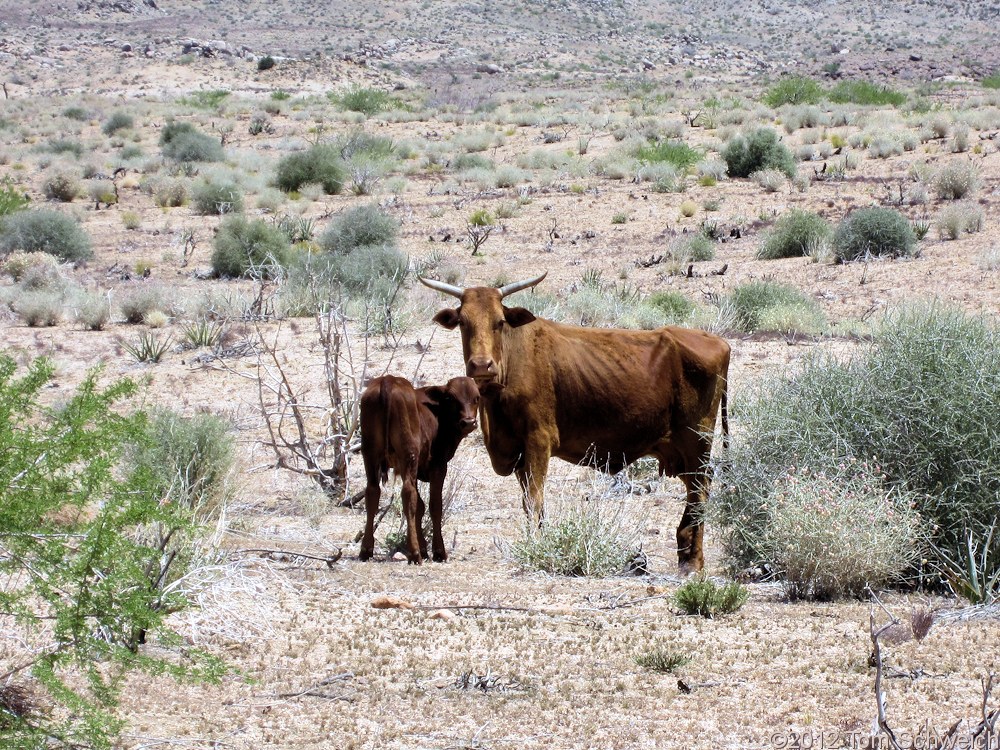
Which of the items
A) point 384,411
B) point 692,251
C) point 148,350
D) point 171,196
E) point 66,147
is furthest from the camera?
point 66,147

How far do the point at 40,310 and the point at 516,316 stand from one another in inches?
460

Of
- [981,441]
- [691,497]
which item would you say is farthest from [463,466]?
[981,441]

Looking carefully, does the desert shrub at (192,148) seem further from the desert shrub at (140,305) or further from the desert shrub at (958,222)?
the desert shrub at (958,222)

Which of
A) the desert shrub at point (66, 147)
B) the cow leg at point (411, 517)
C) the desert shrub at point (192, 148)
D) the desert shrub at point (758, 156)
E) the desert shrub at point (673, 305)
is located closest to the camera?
the cow leg at point (411, 517)

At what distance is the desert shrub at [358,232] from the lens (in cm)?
2369

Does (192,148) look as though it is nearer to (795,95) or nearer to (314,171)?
(314,171)

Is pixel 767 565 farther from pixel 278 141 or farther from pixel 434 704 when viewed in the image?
pixel 278 141

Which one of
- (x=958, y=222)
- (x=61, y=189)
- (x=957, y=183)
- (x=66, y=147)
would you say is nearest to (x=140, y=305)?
(x=958, y=222)

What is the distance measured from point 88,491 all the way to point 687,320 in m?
13.7

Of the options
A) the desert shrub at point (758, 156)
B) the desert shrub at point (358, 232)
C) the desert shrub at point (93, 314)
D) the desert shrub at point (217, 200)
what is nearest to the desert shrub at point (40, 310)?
the desert shrub at point (93, 314)

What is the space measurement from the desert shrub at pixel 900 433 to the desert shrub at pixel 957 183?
62.0 feet

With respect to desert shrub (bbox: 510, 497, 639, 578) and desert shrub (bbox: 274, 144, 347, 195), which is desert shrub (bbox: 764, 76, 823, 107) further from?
desert shrub (bbox: 510, 497, 639, 578)

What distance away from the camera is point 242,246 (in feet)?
73.6

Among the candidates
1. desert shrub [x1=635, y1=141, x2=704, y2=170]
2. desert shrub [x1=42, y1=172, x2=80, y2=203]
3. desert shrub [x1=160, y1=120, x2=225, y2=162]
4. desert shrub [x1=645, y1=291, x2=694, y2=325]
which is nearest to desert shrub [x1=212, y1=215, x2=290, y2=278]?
desert shrub [x1=645, y1=291, x2=694, y2=325]
